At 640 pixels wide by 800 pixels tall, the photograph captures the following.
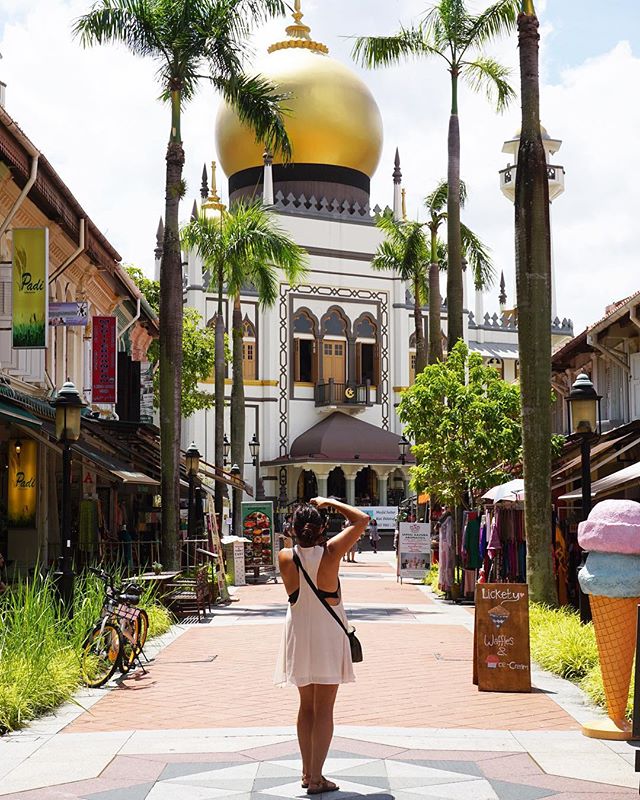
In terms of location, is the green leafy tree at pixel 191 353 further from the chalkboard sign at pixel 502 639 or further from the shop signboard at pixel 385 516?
the chalkboard sign at pixel 502 639

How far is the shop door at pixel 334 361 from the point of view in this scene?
59531 mm

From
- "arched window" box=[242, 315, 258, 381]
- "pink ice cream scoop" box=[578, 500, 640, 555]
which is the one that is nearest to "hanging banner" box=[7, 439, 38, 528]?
"pink ice cream scoop" box=[578, 500, 640, 555]

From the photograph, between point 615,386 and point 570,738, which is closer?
point 570,738

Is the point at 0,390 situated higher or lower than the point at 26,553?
higher

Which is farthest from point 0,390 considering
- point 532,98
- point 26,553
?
point 532,98

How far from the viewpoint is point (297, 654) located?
7.85 meters

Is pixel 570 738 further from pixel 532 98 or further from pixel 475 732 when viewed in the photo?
pixel 532 98

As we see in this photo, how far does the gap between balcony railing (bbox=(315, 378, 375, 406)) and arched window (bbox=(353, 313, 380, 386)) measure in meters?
1.12

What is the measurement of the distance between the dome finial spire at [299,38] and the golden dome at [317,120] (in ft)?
1.51

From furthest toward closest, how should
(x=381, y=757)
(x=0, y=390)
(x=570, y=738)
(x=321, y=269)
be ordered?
(x=321, y=269) → (x=0, y=390) → (x=570, y=738) → (x=381, y=757)

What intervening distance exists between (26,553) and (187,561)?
3515 mm

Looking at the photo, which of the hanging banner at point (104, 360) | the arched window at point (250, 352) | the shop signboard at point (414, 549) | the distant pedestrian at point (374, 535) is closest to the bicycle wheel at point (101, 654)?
the hanging banner at point (104, 360)

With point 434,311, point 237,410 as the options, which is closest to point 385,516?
point 237,410

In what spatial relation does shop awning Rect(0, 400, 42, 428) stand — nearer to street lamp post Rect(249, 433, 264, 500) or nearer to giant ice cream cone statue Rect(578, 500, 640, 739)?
giant ice cream cone statue Rect(578, 500, 640, 739)
